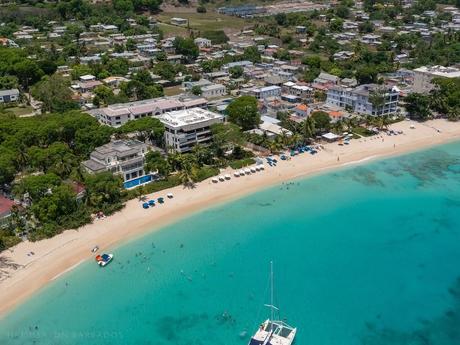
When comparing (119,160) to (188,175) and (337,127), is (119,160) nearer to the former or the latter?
(188,175)

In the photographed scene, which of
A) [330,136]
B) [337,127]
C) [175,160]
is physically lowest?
[330,136]

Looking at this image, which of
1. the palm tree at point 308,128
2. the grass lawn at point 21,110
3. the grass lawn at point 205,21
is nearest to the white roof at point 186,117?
the palm tree at point 308,128

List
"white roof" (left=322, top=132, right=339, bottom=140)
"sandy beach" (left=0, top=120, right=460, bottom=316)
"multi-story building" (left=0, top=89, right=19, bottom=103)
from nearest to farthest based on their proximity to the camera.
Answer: "sandy beach" (left=0, top=120, right=460, bottom=316) → "white roof" (left=322, top=132, right=339, bottom=140) → "multi-story building" (left=0, top=89, right=19, bottom=103)

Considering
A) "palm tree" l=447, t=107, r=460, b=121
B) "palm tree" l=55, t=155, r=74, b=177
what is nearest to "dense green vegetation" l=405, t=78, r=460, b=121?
"palm tree" l=447, t=107, r=460, b=121

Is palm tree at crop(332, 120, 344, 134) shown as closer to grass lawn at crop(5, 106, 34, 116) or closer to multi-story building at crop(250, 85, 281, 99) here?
multi-story building at crop(250, 85, 281, 99)

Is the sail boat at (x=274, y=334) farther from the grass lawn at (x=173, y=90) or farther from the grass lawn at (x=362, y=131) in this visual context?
the grass lawn at (x=173, y=90)

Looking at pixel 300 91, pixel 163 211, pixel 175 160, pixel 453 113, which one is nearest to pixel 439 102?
pixel 453 113

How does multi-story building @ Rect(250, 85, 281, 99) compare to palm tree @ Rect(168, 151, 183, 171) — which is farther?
multi-story building @ Rect(250, 85, 281, 99)
